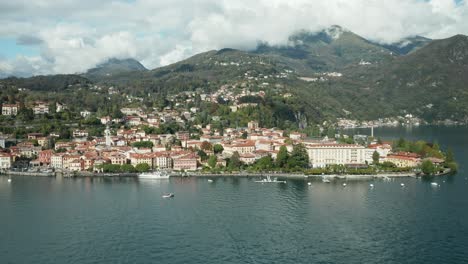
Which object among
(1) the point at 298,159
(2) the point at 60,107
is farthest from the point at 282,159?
(2) the point at 60,107

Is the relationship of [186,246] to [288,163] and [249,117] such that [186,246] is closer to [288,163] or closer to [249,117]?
[288,163]

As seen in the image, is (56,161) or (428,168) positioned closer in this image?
(428,168)

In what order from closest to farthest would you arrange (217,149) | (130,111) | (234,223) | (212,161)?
(234,223)
(212,161)
(217,149)
(130,111)

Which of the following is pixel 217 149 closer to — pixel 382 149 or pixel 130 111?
pixel 382 149

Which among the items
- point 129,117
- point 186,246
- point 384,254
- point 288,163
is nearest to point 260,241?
point 186,246

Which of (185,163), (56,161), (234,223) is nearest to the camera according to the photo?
(234,223)

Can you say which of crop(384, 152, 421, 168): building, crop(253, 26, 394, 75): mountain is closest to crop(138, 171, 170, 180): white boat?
crop(384, 152, 421, 168): building
